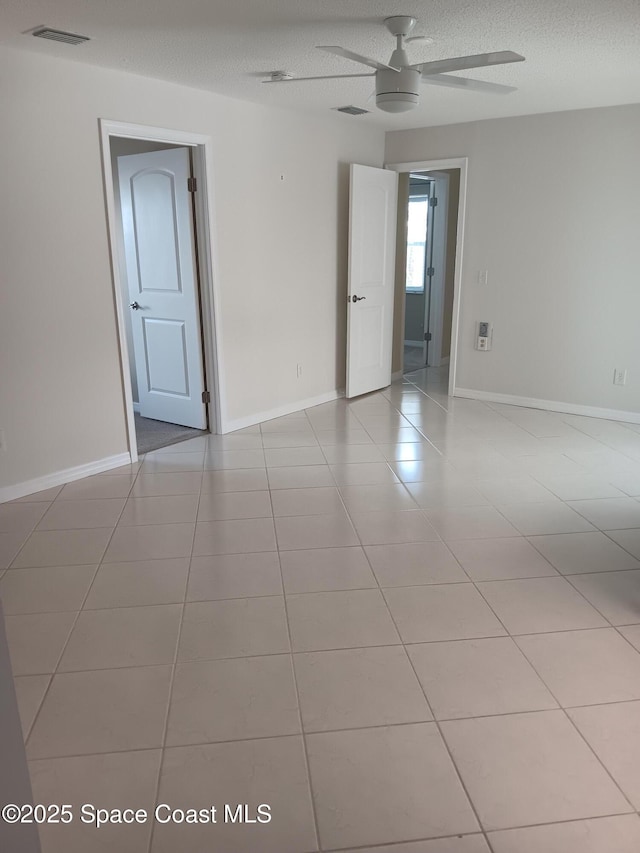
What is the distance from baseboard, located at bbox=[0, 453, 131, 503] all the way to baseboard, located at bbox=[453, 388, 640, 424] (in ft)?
10.9

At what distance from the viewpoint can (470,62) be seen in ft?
9.15

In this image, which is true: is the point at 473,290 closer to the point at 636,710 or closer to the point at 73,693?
the point at 636,710

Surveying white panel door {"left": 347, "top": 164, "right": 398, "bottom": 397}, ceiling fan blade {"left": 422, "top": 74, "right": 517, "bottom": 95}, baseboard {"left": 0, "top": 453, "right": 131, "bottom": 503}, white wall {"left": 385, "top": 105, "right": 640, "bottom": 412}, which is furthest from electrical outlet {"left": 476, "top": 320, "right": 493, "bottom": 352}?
baseboard {"left": 0, "top": 453, "right": 131, "bottom": 503}

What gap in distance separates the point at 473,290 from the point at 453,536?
3.30m

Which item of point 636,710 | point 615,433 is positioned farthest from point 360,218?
point 636,710

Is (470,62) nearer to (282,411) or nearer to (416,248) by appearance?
(282,411)

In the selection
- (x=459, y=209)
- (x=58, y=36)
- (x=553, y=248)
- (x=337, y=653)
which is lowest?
(x=337, y=653)

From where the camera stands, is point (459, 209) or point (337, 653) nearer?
point (337, 653)

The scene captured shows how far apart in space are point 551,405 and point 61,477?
406 cm

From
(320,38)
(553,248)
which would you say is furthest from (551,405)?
(320,38)

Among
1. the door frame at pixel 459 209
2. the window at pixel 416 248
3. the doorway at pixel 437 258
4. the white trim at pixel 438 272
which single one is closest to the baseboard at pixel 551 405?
the door frame at pixel 459 209

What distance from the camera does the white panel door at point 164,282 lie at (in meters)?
4.71

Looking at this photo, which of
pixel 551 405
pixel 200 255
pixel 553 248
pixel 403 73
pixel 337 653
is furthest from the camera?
pixel 551 405

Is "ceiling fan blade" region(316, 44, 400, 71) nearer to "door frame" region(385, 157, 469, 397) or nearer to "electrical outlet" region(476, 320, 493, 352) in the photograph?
"door frame" region(385, 157, 469, 397)
